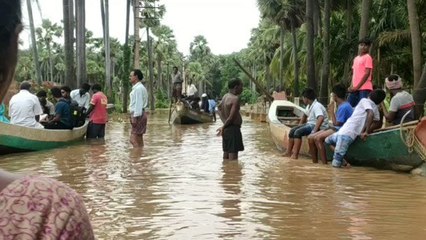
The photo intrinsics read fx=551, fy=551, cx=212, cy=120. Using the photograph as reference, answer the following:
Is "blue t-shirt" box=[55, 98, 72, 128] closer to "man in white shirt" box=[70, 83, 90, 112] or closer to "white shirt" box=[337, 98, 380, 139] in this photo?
"man in white shirt" box=[70, 83, 90, 112]

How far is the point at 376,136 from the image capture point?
28.3 feet

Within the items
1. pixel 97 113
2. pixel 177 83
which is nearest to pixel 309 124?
pixel 97 113

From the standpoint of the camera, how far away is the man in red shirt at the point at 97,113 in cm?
1289

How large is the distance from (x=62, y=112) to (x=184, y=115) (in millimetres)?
11006

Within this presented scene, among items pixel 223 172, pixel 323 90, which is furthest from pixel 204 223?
pixel 323 90

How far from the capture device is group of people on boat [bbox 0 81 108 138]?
1111 centimetres

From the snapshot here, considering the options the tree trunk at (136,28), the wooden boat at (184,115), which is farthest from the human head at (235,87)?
the tree trunk at (136,28)

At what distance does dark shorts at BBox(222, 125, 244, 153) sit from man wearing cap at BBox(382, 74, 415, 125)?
256cm

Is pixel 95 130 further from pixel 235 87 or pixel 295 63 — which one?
pixel 295 63

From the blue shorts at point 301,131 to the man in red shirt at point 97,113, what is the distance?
470cm

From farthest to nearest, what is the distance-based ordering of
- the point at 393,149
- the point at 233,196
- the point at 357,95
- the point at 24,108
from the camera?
1. the point at 24,108
2. the point at 357,95
3. the point at 393,149
4. the point at 233,196

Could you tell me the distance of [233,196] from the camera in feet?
21.7

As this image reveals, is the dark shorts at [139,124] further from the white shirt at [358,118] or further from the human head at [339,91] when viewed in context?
the white shirt at [358,118]

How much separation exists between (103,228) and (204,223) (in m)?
0.94
